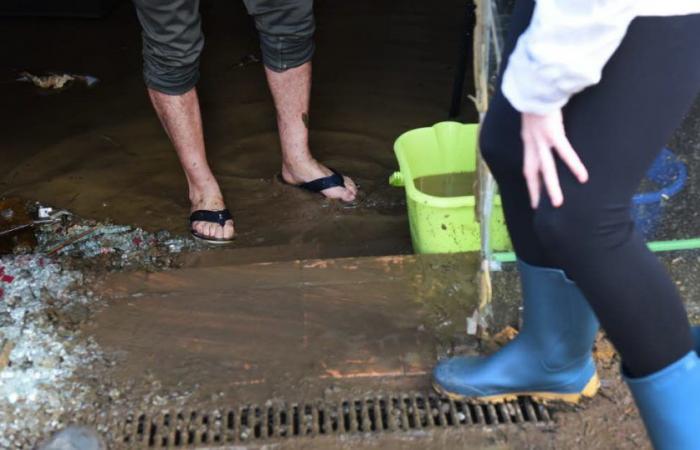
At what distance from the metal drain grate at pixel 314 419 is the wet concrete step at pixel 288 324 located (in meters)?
0.04

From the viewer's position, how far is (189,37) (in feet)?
7.29

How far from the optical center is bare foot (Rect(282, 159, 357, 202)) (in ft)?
8.75

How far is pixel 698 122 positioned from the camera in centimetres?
161

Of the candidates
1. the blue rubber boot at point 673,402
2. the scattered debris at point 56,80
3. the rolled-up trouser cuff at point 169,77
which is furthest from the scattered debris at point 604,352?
the scattered debris at point 56,80

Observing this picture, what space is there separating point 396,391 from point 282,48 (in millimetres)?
1295

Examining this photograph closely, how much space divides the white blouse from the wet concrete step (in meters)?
0.79

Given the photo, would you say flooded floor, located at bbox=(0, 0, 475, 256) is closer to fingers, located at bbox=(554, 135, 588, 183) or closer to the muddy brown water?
the muddy brown water

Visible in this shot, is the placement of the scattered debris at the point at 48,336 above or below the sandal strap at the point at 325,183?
above

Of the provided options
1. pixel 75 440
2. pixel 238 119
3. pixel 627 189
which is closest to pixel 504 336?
pixel 627 189

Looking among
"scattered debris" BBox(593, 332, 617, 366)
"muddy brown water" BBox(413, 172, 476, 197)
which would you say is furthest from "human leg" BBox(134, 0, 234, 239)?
"scattered debris" BBox(593, 332, 617, 366)

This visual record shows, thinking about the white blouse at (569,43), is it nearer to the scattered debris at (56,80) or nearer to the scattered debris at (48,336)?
the scattered debris at (48,336)

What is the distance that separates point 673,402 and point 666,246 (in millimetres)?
622

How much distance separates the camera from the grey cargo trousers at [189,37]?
7.10 ft

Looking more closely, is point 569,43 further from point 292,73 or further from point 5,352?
point 292,73
